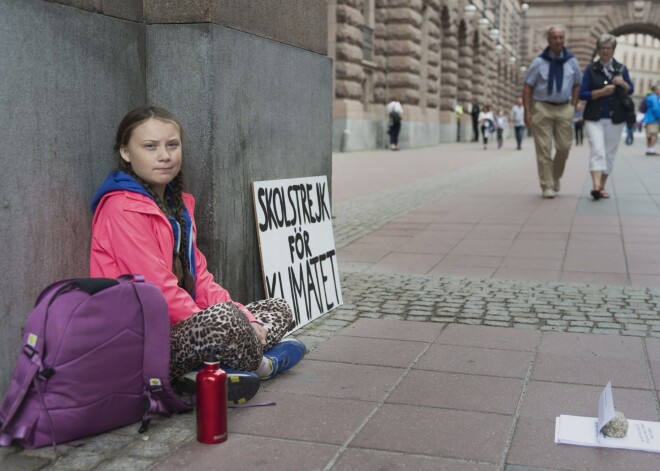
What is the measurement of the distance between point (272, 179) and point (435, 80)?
2666 centimetres

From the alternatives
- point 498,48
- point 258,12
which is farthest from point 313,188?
point 498,48

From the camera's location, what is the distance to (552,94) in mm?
10258

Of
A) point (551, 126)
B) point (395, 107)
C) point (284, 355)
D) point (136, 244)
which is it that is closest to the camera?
point (136, 244)

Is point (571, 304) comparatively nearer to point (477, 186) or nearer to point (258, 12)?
point (258, 12)

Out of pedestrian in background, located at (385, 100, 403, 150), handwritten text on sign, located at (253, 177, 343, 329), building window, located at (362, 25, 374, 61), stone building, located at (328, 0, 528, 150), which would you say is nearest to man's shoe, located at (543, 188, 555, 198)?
handwritten text on sign, located at (253, 177, 343, 329)

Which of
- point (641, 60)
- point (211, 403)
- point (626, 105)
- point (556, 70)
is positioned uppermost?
point (641, 60)

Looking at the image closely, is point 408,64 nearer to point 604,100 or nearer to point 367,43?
point 367,43

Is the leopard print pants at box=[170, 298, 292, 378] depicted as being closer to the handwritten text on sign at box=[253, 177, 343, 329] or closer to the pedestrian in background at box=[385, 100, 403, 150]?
the handwritten text on sign at box=[253, 177, 343, 329]

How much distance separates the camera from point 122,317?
9.57 feet

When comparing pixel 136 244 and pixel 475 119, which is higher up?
pixel 136 244

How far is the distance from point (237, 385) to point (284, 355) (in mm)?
481

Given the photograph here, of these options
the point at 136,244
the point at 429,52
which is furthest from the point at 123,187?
the point at 429,52

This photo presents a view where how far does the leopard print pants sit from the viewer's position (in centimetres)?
329

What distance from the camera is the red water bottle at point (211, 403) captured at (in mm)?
2867
